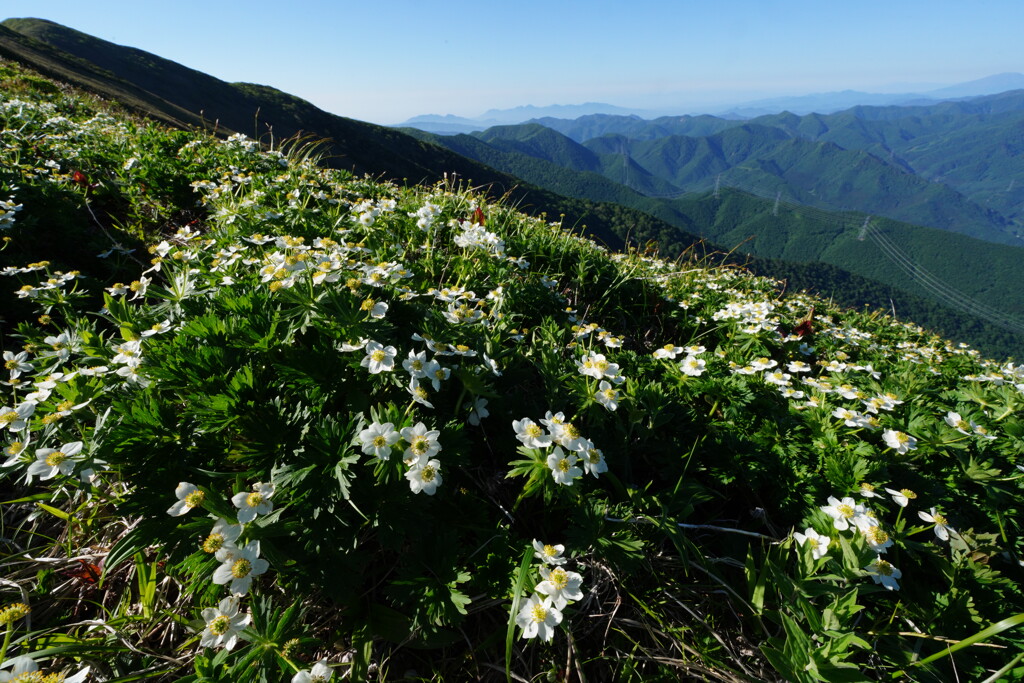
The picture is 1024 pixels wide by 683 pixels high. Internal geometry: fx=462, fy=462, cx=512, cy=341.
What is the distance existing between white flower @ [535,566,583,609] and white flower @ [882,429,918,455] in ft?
6.06

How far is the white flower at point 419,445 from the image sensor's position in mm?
1647

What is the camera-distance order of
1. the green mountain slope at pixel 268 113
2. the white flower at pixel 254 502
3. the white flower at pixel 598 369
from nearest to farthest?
1. the white flower at pixel 254 502
2. the white flower at pixel 598 369
3. the green mountain slope at pixel 268 113

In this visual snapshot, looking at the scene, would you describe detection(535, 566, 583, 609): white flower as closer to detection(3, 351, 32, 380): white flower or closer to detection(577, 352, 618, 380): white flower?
detection(577, 352, 618, 380): white flower

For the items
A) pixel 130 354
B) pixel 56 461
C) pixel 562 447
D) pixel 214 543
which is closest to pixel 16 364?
pixel 130 354

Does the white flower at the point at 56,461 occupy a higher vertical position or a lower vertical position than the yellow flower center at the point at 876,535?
higher

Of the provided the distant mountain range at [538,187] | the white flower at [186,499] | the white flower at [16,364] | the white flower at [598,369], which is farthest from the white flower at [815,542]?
the distant mountain range at [538,187]

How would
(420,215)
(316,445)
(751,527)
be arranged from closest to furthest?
(316,445) → (751,527) → (420,215)

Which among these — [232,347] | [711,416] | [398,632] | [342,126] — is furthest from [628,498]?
[342,126]

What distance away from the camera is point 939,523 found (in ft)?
6.63

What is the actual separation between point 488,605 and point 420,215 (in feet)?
10.6

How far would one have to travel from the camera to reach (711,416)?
8.92 feet

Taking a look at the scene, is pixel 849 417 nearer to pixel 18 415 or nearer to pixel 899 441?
pixel 899 441

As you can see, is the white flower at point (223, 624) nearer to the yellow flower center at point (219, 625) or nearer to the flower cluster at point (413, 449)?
the yellow flower center at point (219, 625)

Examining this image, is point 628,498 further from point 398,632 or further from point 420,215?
point 420,215
